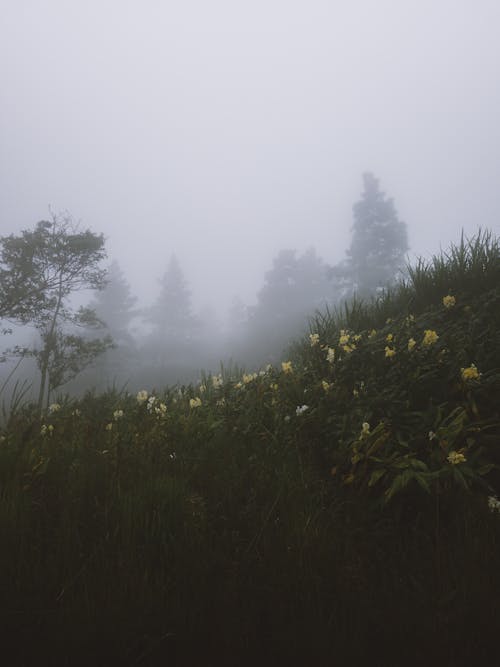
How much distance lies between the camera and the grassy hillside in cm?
140

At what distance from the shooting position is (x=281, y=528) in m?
1.90

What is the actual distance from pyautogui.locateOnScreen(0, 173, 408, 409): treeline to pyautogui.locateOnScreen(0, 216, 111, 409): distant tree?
41 mm

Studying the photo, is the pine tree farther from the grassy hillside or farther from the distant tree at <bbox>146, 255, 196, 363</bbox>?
the grassy hillside

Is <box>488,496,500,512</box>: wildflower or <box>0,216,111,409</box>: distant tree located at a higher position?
<box>0,216,111,409</box>: distant tree

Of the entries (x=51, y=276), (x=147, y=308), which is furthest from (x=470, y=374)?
(x=147, y=308)

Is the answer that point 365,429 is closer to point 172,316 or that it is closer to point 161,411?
point 161,411

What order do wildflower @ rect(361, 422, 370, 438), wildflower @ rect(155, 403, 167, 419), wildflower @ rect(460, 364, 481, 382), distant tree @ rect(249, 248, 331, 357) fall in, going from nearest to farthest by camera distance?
wildflower @ rect(361, 422, 370, 438) → wildflower @ rect(460, 364, 481, 382) → wildflower @ rect(155, 403, 167, 419) → distant tree @ rect(249, 248, 331, 357)

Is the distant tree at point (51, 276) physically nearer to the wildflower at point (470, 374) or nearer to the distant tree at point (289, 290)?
the wildflower at point (470, 374)

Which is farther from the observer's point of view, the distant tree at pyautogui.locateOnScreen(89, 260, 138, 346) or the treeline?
the distant tree at pyautogui.locateOnScreen(89, 260, 138, 346)

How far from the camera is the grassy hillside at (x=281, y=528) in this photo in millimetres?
1404

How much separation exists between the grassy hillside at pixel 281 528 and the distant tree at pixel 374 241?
74.0 feet

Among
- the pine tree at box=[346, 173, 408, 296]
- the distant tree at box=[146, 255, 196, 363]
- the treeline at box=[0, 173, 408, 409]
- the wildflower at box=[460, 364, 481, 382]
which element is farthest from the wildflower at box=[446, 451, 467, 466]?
the distant tree at box=[146, 255, 196, 363]

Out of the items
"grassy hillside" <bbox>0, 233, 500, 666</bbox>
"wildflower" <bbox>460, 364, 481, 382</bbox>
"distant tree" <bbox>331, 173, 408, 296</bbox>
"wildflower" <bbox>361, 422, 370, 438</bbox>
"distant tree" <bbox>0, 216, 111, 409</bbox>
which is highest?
"distant tree" <bbox>331, 173, 408, 296</bbox>

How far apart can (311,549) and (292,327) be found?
90.8 ft
